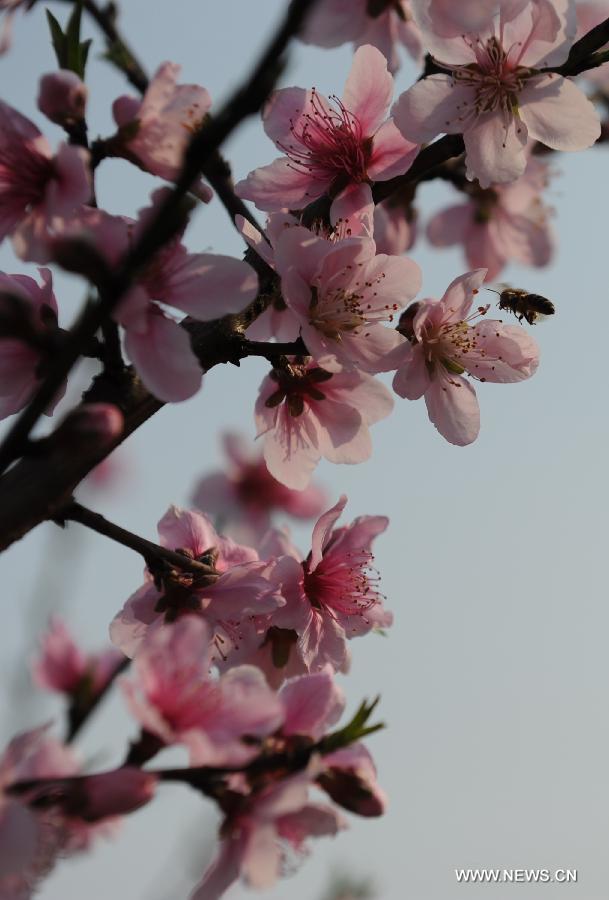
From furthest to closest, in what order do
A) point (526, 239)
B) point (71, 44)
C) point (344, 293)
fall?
point (526, 239) < point (344, 293) < point (71, 44)

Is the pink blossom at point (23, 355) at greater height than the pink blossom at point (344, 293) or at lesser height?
lesser

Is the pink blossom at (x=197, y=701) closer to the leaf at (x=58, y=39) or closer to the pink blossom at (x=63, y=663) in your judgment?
the leaf at (x=58, y=39)

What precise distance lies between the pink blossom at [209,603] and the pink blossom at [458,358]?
0.55 meters

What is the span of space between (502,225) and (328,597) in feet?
8.60

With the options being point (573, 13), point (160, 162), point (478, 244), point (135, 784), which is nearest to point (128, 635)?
point (135, 784)

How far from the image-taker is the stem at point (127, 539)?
1903 millimetres

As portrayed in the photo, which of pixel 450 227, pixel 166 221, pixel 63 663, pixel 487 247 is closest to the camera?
pixel 166 221

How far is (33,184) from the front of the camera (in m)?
1.84

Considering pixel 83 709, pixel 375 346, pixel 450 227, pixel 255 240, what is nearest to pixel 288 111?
pixel 255 240

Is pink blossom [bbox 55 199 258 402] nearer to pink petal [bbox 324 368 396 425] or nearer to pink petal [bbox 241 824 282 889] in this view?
pink petal [bbox 324 368 396 425]

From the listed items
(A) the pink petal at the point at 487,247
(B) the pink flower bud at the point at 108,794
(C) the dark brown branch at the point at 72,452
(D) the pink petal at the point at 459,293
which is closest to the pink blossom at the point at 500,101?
(D) the pink petal at the point at 459,293

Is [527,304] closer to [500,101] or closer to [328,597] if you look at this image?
[500,101]

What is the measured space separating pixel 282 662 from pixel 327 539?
327mm

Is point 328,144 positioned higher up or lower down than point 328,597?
higher up
